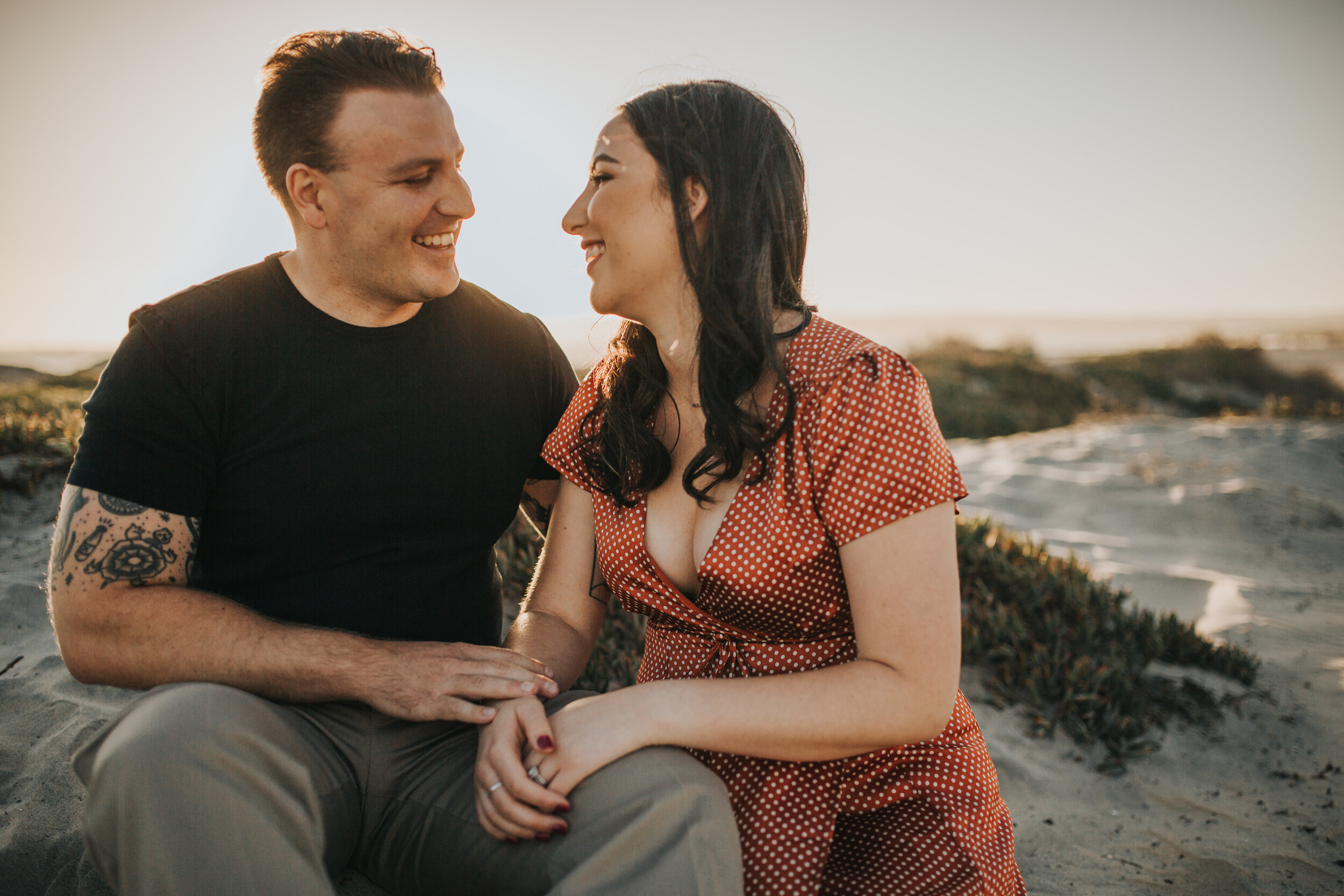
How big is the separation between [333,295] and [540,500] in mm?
997

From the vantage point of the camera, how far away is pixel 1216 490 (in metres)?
7.81

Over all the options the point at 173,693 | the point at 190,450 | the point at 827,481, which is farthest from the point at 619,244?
the point at 173,693

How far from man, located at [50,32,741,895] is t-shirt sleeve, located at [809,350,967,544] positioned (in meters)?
0.69

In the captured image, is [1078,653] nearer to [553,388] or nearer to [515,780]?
[553,388]

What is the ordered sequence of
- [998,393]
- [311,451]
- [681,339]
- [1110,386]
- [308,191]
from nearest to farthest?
[681,339], [311,451], [308,191], [998,393], [1110,386]

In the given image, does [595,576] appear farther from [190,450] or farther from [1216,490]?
[1216,490]

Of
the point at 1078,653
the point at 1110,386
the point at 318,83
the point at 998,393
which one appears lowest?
the point at 1078,653

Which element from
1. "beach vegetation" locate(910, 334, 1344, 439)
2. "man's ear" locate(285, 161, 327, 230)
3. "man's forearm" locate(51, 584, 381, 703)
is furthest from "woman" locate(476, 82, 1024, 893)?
Answer: "beach vegetation" locate(910, 334, 1344, 439)

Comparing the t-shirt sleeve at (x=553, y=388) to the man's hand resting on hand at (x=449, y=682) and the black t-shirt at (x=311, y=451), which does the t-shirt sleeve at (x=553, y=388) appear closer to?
the black t-shirt at (x=311, y=451)

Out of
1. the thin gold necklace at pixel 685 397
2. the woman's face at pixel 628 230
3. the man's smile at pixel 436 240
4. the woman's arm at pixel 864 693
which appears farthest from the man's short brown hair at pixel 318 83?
the woman's arm at pixel 864 693

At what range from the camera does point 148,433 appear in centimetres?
213

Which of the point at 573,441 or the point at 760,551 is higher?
the point at 573,441

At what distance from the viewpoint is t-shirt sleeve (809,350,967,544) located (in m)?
1.77

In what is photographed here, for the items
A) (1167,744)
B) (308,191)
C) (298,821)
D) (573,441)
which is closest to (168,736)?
(298,821)
